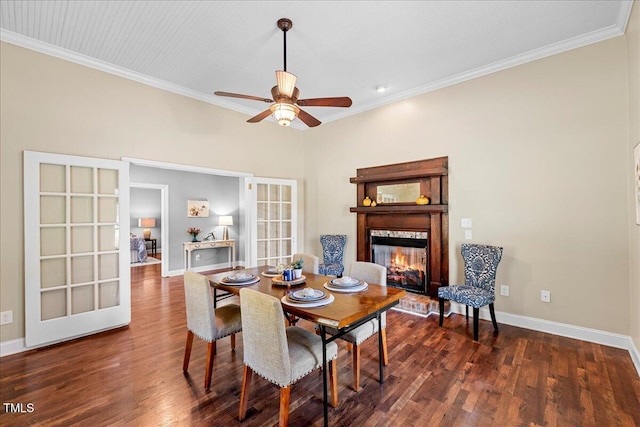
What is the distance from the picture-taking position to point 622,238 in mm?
2777

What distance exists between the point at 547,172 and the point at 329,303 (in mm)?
2966

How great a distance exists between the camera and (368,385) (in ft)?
7.23

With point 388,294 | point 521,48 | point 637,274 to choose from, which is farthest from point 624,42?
point 388,294

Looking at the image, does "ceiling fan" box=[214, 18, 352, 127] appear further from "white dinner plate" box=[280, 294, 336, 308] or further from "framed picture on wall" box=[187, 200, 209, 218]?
"framed picture on wall" box=[187, 200, 209, 218]

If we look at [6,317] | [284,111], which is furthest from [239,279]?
Result: [6,317]

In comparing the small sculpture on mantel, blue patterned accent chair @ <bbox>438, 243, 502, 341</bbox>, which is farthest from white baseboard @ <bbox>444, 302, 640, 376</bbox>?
the small sculpture on mantel

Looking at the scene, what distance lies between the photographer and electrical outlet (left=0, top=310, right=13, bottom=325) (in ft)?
9.08

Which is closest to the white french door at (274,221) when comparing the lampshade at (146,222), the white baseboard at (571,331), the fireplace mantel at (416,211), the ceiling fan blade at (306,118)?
the fireplace mantel at (416,211)

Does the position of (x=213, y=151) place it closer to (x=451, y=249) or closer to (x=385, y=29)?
(x=385, y=29)

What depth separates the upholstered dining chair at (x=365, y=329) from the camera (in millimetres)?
2152

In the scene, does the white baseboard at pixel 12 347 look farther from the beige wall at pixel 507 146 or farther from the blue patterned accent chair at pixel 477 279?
the blue patterned accent chair at pixel 477 279

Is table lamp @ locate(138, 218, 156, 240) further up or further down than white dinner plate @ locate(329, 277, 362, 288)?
further up

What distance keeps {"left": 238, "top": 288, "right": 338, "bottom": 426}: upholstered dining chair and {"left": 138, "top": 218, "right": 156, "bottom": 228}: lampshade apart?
928 cm

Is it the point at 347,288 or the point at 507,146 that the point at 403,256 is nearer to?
the point at 507,146
